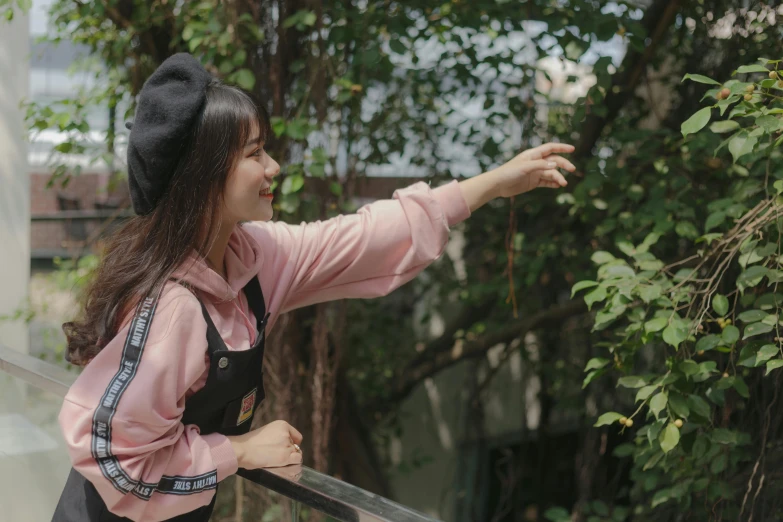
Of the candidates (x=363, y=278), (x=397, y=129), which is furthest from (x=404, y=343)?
(x=363, y=278)

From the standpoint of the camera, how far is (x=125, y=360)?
1.07 metres

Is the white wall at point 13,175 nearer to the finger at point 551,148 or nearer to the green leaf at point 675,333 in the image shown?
the finger at point 551,148

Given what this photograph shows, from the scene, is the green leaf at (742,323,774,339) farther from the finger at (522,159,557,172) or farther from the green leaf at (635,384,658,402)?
the finger at (522,159,557,172)

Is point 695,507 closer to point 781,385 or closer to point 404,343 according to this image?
point 781,385

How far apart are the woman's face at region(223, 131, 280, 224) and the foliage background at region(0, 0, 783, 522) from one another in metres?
0.63

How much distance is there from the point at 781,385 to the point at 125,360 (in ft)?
5.08

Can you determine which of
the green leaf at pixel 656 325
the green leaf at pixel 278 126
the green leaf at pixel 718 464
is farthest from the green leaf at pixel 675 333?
the green leaf at pixel 278 126

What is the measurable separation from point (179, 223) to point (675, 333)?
0.94m

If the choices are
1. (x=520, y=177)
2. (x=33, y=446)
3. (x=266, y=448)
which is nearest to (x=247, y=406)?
(x=266, y=448)

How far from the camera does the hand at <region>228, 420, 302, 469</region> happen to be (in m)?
1.17

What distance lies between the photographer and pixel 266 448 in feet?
3.89

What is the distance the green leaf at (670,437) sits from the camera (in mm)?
1552

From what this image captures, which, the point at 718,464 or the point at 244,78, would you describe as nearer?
the point at 718,464

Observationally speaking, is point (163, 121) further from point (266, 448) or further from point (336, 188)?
point (336, 188)
